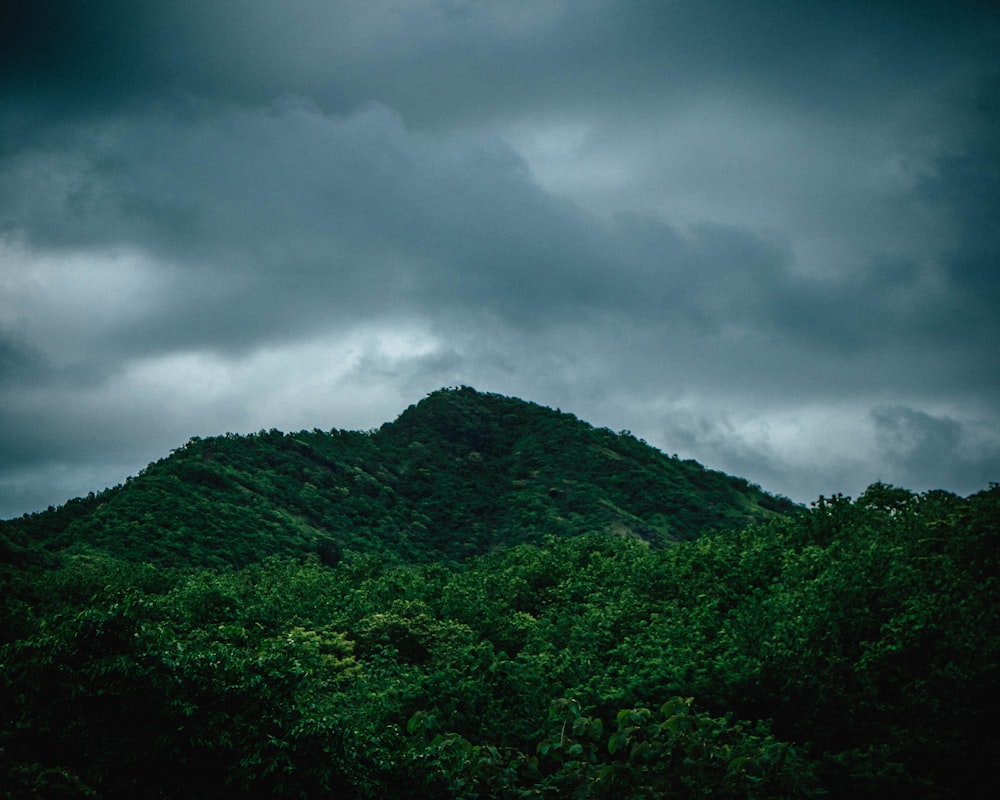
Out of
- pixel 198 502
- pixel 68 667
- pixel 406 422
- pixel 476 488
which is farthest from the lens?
pixel 406 422

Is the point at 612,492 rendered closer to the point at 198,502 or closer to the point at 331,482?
the point at 331,482

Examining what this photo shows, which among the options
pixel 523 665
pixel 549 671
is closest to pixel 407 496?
pixel 549 671

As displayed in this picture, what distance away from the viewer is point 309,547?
55.3m

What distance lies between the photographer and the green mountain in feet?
168

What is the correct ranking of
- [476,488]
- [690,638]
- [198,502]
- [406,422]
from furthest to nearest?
[406,422] < [476,488] < [198,502] < [690,638]

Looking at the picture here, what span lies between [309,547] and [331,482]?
16.0 m

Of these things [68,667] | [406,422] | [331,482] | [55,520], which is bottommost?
[68,667]

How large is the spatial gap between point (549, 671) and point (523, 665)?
88cm

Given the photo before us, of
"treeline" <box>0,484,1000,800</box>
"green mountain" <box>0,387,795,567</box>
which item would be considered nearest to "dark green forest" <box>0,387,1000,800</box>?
"treeline" <box>0,484,1000,800</box>

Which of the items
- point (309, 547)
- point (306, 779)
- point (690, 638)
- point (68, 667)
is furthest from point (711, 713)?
point (309, 547)

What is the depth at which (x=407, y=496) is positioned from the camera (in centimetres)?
7644

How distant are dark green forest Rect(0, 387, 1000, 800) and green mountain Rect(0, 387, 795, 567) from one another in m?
0.96

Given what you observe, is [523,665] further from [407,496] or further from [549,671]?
[407,496]

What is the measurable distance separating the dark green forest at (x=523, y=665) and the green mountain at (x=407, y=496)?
3.16ft
